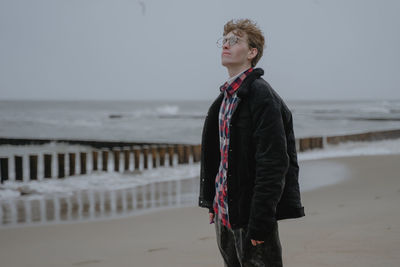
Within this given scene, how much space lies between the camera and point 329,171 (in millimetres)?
10969

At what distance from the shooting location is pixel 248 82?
7.03ft

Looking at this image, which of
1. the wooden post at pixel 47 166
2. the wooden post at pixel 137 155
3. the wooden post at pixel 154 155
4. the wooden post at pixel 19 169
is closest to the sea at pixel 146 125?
the wooden post at pixel 154 155

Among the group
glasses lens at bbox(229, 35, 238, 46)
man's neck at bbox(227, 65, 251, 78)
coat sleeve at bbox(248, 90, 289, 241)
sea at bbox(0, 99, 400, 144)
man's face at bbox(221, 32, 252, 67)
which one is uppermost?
glasses lens at bbox(229, 35, 238, 46)

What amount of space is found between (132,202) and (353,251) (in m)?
4.60

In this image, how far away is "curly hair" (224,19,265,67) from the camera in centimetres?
225

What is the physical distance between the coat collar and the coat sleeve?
3.6 inches

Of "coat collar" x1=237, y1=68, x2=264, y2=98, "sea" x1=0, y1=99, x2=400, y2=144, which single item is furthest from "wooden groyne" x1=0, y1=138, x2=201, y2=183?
"sea" x1=0, y1=99, x2=400, y2=144

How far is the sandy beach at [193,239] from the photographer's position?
13.3 feet

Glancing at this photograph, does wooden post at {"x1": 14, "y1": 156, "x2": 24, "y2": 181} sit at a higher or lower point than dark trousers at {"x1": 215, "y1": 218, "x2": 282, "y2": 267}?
lower

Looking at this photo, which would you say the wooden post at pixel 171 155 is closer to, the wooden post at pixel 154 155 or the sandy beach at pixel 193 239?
the wooden post at pixel 154 155

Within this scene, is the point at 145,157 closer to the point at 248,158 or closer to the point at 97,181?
the point at 97,181

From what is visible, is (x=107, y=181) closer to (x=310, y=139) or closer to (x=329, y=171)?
(x=329, y=171)

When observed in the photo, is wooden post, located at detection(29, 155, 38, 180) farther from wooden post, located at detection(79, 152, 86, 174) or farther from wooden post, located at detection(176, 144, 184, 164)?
wooden post, located at detection(176, 144, 184, 164)

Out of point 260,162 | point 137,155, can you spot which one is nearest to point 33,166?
point 137,155
